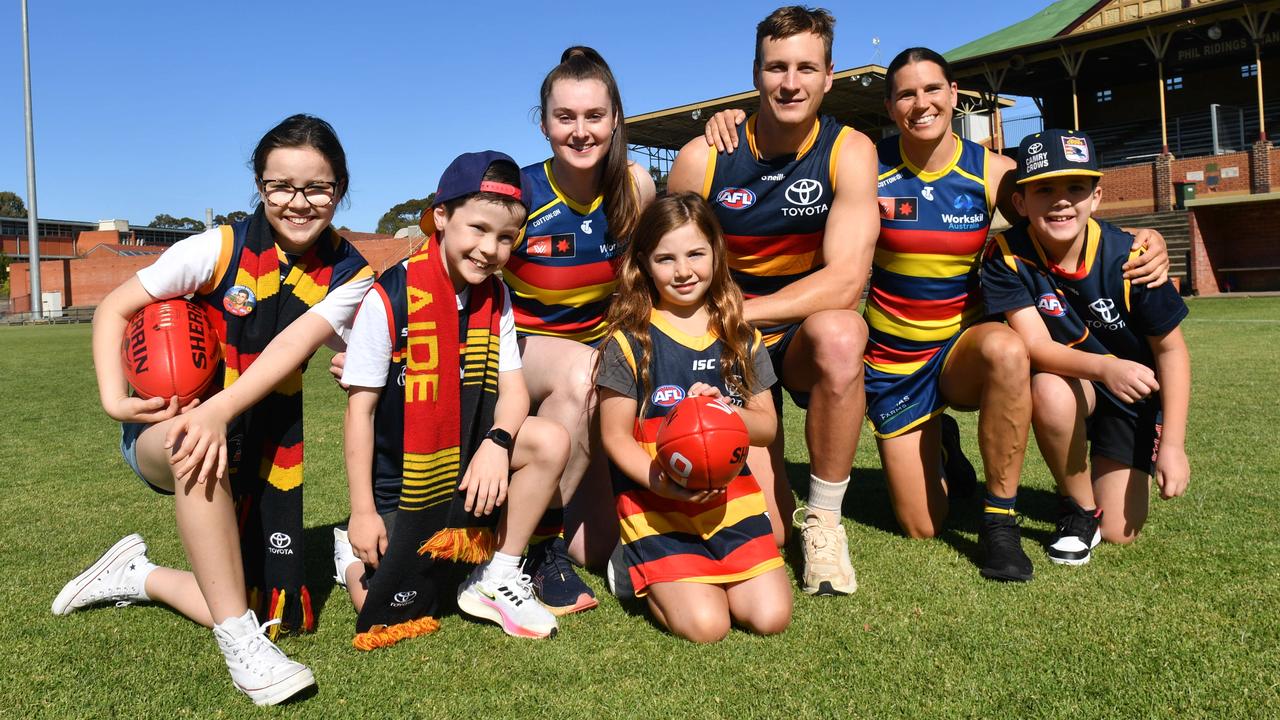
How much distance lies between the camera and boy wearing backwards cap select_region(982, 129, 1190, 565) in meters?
3.71

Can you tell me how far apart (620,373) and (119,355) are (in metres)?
A: 1.65

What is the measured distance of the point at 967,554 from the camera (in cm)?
382

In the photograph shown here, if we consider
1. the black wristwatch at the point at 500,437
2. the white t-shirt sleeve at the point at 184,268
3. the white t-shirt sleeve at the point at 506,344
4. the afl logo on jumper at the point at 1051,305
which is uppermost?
the white t-shirt sleeve at the point at 184,268

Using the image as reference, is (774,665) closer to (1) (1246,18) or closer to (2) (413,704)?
(2) (413,704)

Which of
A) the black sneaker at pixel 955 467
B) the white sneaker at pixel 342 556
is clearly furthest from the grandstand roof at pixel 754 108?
the white sneaker at pixel 342 556

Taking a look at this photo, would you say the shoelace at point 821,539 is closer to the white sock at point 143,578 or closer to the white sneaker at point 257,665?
the white sneaker at point 257,665

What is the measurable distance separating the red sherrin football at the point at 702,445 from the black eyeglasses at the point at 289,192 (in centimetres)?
144

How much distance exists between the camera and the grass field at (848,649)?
2.48m

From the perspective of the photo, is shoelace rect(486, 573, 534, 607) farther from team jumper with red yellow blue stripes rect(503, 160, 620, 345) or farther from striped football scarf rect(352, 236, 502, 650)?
team jumper with red yellow blue stripes rect(503, 160, 620, 345)

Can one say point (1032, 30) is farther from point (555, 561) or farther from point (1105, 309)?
point (555, 561)

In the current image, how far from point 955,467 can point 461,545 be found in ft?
9.29

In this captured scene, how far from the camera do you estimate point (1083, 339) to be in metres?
3.92

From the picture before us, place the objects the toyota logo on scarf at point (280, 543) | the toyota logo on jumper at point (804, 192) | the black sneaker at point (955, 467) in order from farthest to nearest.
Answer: the black sneaker at point (955, 467) → the toyota logo on jumper at point (804, 192) → the toyota logo on scarf at point (280, 543)

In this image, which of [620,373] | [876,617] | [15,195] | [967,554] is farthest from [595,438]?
[15,195]
